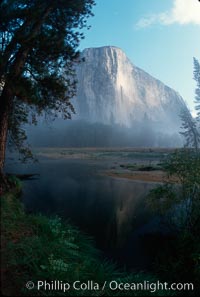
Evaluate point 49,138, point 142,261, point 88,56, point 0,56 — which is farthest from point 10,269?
point 88,56

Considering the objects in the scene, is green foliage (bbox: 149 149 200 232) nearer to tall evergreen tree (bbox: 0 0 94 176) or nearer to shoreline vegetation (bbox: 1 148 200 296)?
shoreline vegetation (bbox: 1 148 200 296)

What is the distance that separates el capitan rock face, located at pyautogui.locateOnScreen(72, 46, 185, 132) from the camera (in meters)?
155

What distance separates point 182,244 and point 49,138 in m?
99.1

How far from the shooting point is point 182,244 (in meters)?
10.7

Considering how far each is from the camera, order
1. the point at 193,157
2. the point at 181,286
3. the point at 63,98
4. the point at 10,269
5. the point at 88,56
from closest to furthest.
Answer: the point at 10,269, the point at 181,286, the point at 63,98, the point at 193,157, the point at 88,56

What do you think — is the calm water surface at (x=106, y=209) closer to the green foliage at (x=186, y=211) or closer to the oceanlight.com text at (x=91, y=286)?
the green foliage at (x=186, y=211)

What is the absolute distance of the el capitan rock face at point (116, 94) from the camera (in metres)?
155

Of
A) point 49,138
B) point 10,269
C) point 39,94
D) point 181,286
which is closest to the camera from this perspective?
point 10,269

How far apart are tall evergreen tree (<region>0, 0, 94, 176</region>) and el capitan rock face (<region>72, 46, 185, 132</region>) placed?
134746 mm

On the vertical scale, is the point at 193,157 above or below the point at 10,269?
above

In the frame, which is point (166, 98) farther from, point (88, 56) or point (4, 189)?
point (4, 189)

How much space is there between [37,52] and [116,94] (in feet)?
502

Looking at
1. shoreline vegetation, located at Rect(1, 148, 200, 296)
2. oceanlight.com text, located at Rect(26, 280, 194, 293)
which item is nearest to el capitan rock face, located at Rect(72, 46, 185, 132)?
shoreline vegetation, located at Rect(1, 148, 200, 296)

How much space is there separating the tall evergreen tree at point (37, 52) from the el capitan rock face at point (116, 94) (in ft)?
442
